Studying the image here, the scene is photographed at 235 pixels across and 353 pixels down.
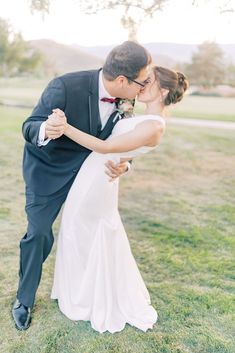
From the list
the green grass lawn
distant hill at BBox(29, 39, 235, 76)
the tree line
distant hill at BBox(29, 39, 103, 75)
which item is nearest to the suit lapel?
the green grass lawn

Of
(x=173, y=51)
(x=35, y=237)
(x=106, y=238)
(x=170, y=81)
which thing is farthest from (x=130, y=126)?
(x=173, y=51)

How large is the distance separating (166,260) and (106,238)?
1304 mm

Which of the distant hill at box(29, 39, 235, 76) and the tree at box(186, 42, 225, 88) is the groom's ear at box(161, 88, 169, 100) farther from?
the tree at box(186, 42, 225, 88)

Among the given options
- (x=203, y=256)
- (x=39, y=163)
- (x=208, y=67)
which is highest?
(x=39, y=163)

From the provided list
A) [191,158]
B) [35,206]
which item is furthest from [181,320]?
[191,158]

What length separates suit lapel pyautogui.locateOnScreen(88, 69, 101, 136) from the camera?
8.04ft

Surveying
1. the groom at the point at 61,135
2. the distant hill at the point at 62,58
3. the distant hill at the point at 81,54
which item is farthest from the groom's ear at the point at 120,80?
the distant hill at the point at 62,58

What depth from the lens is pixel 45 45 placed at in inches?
664

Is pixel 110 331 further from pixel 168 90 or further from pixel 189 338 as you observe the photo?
pixel 168 90

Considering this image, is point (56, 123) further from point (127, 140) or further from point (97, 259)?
point (97, 259)

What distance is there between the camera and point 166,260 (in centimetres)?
383

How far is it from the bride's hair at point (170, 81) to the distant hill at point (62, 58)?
12.2m

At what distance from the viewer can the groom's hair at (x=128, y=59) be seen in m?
2.29

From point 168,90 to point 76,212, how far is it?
858 millimetres
